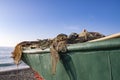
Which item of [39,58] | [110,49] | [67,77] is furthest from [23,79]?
[110,49]

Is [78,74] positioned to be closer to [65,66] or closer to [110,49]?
[65,66]

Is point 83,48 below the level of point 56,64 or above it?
above

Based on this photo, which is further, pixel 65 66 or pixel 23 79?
pixel 23 79

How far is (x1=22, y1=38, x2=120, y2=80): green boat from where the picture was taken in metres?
3.02

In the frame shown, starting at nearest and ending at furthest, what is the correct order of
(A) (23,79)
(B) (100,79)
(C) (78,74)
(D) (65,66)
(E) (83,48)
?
(B) (100,79)
(E) (83,48)
(C) (78,74)
(D) (65,66)
(A) (23,79)

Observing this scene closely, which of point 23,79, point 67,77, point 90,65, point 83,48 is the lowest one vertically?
point 23,79

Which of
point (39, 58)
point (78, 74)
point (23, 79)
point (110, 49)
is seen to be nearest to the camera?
point (110, 49)

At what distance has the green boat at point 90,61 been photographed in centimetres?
302

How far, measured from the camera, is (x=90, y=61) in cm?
345

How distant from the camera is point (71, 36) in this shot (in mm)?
→ 4941

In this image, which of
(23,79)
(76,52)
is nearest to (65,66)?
(76,52)

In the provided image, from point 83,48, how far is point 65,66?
2.40 ft

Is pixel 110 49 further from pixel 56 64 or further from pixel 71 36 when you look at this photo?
pixel 71 36

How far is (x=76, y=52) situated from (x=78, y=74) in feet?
1.20
